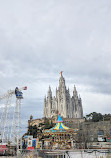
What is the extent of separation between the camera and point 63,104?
96.4 m

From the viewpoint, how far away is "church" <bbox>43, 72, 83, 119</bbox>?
96750mm

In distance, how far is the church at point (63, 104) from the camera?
9675 cm

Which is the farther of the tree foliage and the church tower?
the church tower

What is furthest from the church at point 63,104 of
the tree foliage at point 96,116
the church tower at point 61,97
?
the tree foliage at point 96,116

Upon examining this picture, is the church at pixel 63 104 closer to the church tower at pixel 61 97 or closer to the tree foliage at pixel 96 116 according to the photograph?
the church tower at pixel 61 97

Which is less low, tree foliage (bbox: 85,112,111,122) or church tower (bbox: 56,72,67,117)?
church tower (bbox: 56,72,67,117)

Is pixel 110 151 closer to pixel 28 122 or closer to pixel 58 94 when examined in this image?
pixel 28 122

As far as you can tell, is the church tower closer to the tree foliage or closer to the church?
the church

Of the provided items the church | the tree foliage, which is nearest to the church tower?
the church

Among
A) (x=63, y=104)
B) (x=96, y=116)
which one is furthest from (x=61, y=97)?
(x=96, y=116)

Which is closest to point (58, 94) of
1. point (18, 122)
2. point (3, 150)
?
point (18, 122)

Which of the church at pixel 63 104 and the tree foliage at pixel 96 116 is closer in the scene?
the tree foliage at pixel 96 116

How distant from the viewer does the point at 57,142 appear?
26.4m

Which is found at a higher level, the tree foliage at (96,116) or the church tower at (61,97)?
the church tower at (61,97)
